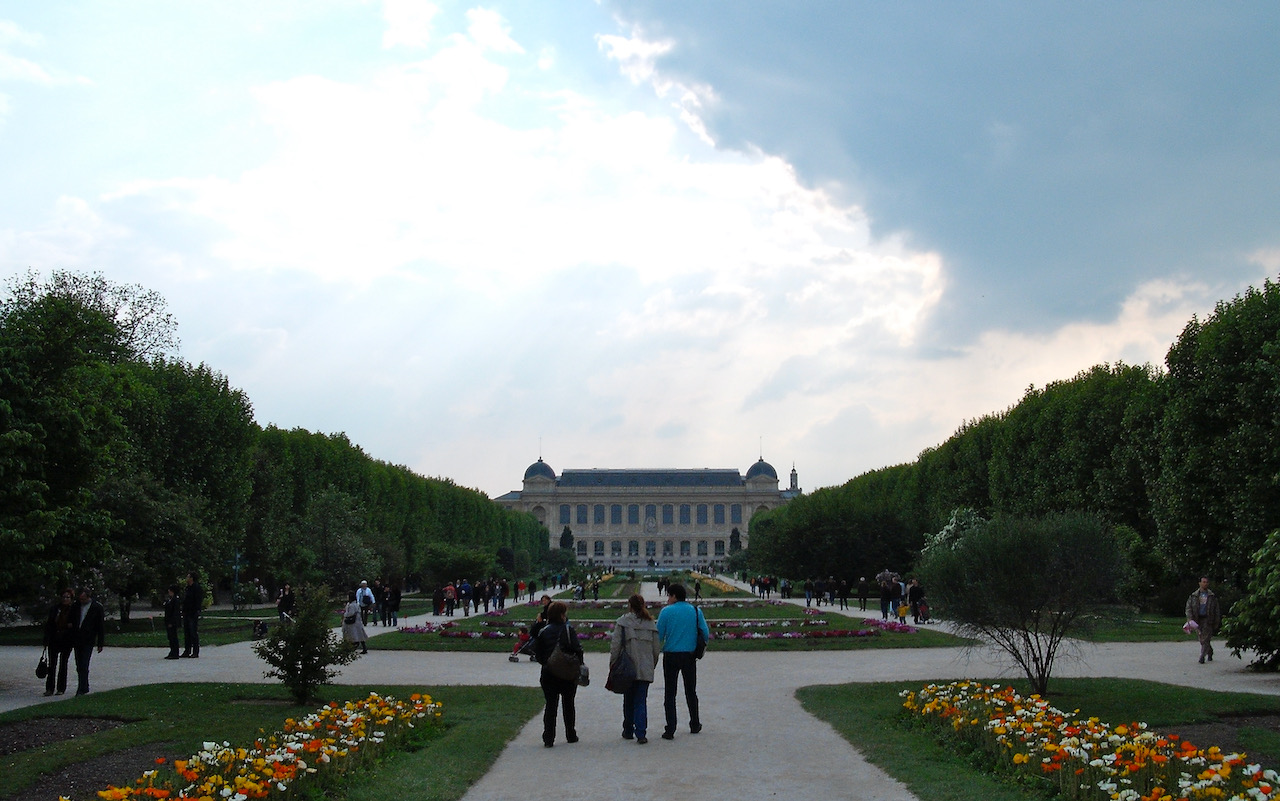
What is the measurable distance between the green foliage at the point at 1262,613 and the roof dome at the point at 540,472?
156230 millimetres

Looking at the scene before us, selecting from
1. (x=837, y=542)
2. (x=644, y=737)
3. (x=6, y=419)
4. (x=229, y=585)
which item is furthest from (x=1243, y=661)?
(x=229, y=585)

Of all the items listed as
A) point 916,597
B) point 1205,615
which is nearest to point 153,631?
point 916,597

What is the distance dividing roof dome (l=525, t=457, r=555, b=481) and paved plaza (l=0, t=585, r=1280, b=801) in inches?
5769

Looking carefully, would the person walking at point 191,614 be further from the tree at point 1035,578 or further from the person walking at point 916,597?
the person walking at point 916,597

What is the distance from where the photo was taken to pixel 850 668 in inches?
774

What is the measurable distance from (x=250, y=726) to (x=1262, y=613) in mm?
14727

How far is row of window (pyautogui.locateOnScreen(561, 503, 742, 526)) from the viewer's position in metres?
168

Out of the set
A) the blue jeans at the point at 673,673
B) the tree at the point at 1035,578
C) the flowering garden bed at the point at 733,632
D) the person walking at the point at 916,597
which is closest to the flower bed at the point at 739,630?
the flowering garden bed at the point at 733,632

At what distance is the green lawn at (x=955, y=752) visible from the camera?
933 centimetres

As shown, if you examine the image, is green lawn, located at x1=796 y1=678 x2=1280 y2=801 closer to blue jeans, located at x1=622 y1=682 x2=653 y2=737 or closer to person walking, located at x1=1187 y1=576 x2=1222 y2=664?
blue jeans, located at x1=622 y1=682 x2=653 y2=737

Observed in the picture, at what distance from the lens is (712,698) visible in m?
15.3

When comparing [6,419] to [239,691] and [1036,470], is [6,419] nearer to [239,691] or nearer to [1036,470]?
[239,691]

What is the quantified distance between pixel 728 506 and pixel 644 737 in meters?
157

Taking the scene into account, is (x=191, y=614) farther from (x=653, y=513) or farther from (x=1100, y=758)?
(x=653, y=513)
